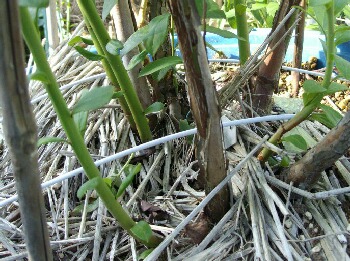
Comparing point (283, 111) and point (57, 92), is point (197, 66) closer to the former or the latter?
point (57, 92)

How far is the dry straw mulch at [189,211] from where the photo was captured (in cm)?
67

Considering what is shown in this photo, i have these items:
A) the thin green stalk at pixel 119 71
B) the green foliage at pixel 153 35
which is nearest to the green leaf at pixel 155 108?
the thin green stalk at pixel 119 71

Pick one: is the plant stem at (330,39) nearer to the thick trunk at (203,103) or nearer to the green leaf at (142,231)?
the thick trunk at (203,103)

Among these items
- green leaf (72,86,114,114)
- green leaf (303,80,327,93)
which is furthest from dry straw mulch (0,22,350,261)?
green leaf (72,86,114,114)

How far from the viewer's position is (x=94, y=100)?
0.56 m

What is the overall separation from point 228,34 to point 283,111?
0.31m

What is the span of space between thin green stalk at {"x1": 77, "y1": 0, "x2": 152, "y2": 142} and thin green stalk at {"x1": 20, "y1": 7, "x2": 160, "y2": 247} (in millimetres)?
201

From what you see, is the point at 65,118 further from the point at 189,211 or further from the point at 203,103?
the point at 189,211

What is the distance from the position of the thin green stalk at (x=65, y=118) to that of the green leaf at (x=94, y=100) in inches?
0.6

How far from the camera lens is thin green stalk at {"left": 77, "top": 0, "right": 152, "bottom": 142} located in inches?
27.5

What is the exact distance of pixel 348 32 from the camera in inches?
27.5

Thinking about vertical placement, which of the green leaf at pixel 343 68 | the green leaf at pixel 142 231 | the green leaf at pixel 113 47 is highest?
the green leaf at pixel 113 47

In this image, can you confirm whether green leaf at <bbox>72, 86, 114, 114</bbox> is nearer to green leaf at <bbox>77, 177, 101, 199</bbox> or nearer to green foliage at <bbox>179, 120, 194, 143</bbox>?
green leaf at <bbox>77, 177, 101, 199</bbox>

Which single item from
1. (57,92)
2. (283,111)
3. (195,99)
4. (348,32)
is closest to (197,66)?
(195,99)
